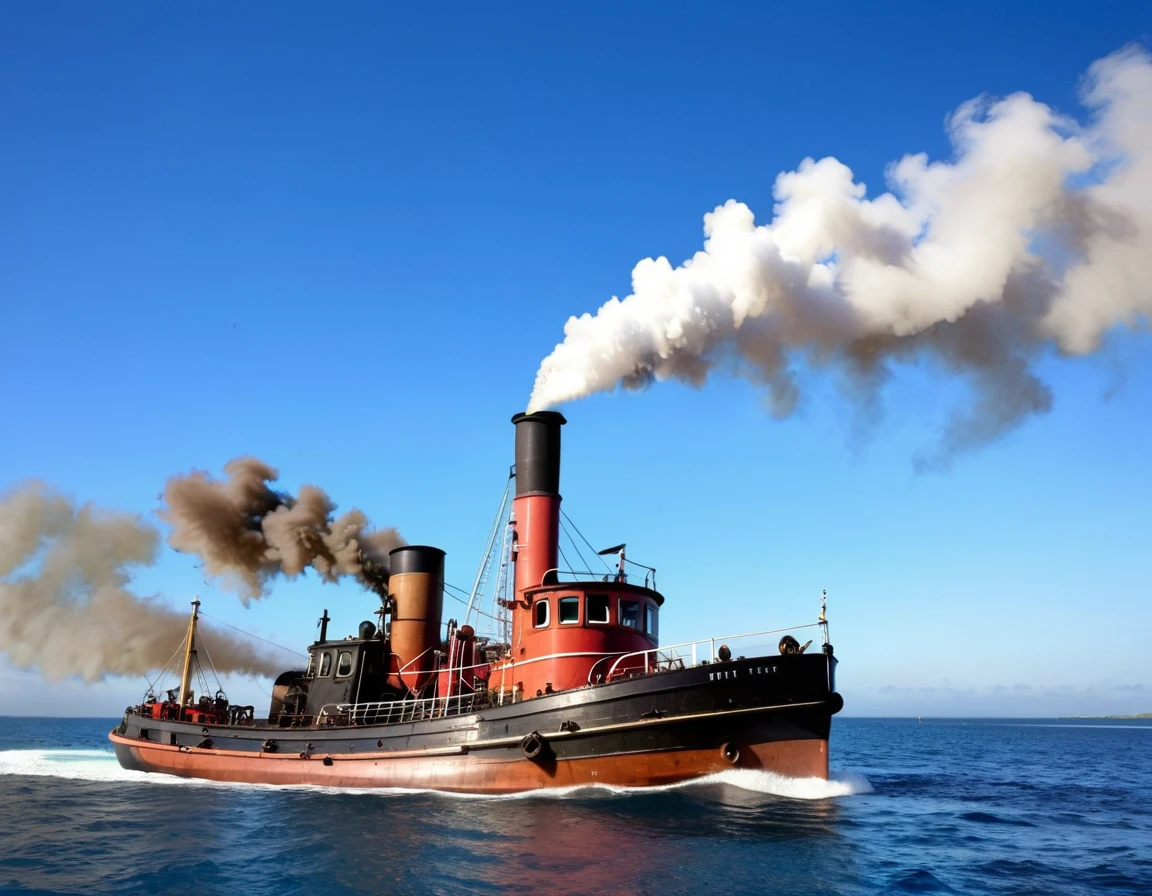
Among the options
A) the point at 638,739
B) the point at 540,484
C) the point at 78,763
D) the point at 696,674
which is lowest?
the point at 78,763

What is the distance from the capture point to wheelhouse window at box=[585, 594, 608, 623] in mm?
20938

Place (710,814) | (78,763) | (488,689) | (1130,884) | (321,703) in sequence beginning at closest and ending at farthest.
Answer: (1130,884) < (710,814) < (488,689) < (321,703) < (78,763)

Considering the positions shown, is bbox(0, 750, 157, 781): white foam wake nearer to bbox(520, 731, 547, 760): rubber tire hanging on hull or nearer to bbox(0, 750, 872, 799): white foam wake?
bbox(0, 750, 872, 799): white foam wake

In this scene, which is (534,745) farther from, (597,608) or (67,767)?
(67,767)

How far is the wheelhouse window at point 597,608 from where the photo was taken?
2094 cm

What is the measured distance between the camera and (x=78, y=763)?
35062 mm

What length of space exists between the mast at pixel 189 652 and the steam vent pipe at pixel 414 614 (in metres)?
9.60

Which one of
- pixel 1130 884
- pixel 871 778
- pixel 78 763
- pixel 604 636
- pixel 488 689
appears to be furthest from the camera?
pixel 78 763

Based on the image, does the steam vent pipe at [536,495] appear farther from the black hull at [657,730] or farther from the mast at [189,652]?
the mast at [189,652]

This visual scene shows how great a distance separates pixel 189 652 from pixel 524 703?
17.2 metres

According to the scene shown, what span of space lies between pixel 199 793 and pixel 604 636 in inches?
491

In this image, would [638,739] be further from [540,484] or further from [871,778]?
[871,778]

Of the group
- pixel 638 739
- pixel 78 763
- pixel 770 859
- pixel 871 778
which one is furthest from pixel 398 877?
pixel 78 763

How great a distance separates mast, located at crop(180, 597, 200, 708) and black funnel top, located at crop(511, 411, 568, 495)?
51.3 feet
